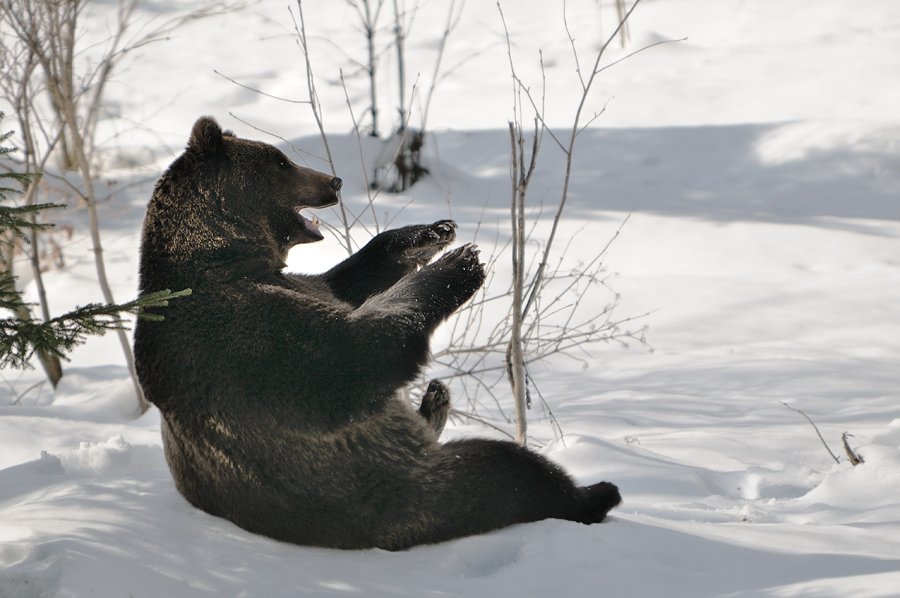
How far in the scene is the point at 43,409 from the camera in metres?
7.28

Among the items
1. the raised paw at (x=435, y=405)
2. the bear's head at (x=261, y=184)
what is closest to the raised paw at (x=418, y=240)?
the bear's head at (x=261, y=184)

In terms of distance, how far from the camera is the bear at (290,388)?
10.1ft

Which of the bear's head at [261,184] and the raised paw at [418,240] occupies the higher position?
the bear's head at [261,184]

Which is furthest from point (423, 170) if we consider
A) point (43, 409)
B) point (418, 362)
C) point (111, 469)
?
point (418, 362)

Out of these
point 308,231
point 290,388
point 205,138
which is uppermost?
point 205,138

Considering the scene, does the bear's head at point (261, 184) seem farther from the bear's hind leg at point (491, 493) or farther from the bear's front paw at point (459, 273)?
the bear's hind leg at point (491, 493)

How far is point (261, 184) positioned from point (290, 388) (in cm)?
80

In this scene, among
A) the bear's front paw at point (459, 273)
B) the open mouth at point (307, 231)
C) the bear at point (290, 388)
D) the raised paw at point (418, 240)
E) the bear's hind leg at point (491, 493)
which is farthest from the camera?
the raised paw at point (418, 240)

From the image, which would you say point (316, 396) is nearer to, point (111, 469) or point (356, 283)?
point (356, 283)

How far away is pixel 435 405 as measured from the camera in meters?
3.89

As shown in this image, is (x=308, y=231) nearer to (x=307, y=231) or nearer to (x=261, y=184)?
(x=307, y=231)

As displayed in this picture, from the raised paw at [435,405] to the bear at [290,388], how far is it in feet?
1.39

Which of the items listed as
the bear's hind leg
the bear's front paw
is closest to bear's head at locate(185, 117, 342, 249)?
the bear's front paw

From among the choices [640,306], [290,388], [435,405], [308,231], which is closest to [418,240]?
[308,231]
